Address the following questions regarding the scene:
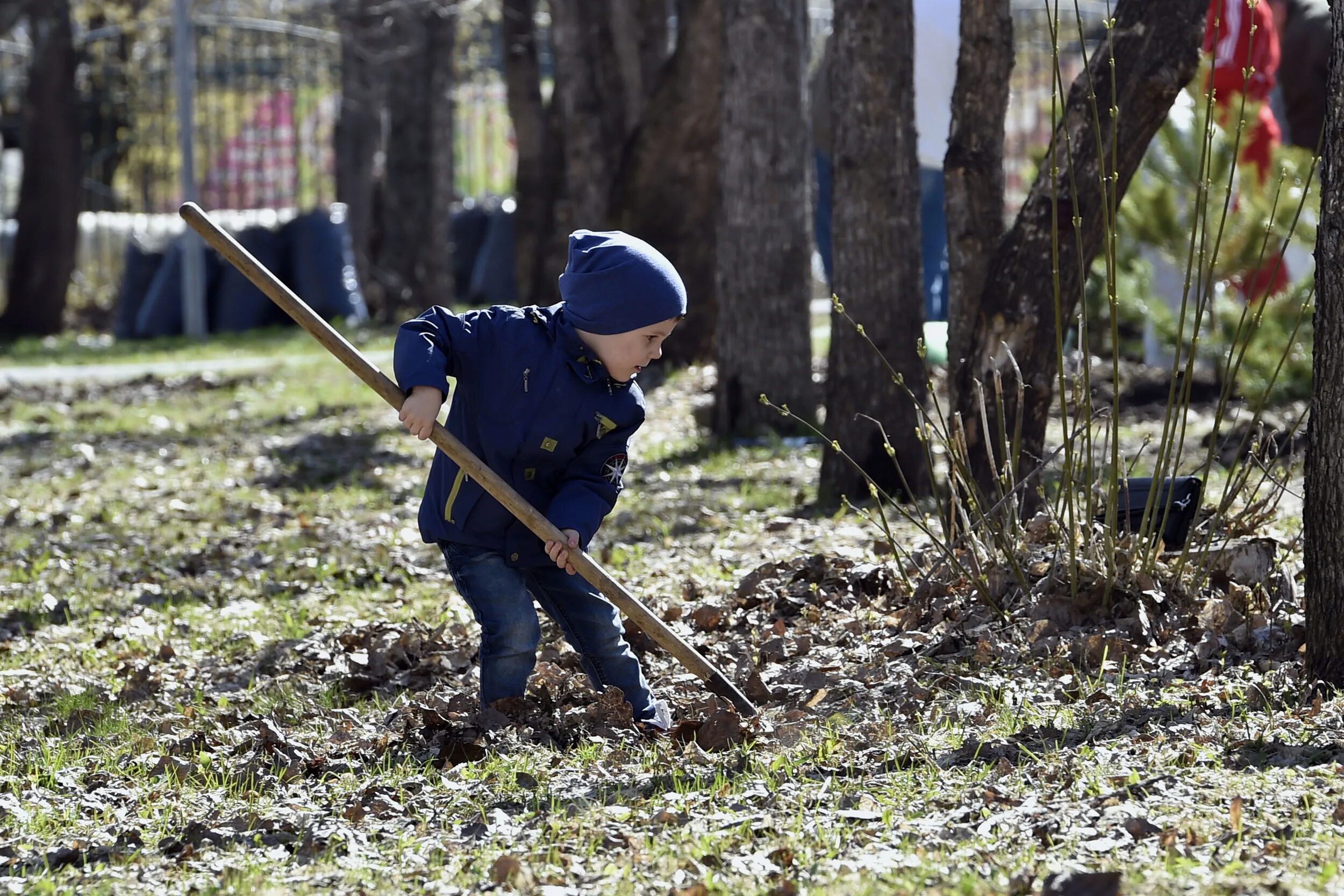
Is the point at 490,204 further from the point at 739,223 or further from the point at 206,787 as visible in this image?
the point at 206,787

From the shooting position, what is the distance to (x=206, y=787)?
374cm

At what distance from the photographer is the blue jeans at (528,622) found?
159 inches

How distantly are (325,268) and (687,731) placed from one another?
14.6m

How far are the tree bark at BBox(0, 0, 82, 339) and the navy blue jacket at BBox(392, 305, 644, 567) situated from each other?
44.9ft

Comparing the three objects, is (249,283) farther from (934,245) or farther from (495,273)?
(934,245)

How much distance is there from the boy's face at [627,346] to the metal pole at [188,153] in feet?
37.4

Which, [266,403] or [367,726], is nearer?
[367,726]

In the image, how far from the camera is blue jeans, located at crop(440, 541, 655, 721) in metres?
4.04

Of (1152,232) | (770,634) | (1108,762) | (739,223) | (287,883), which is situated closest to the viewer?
(287,883)

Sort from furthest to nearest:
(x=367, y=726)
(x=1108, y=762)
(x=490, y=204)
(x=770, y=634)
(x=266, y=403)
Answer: (x=490, y=204)
(x=266, y=403)
(x=770, y=634)
(x=367, y=726)
(x=1108, y=762)

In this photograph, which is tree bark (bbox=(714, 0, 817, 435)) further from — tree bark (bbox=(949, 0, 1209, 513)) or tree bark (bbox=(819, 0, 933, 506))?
tree bark (bbox=(949, 0, 1209, 513))

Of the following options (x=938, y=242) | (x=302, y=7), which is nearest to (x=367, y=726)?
(x=938, y=242)

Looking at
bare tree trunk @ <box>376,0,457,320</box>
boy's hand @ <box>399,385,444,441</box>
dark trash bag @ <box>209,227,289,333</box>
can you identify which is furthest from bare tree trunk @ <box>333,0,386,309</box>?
boy's hand @ <box>399,385,444,441</box>

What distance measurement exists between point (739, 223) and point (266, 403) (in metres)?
4.24
